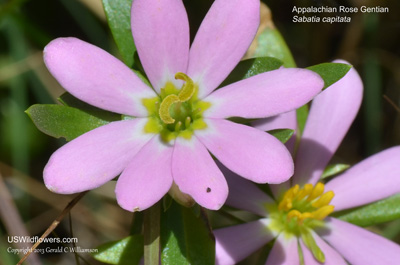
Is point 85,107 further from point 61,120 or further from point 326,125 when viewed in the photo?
point 326,125

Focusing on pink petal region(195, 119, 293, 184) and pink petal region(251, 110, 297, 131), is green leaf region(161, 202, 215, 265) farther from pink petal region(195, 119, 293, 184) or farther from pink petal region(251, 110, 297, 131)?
pink petal region(251, 110, 297, 131)

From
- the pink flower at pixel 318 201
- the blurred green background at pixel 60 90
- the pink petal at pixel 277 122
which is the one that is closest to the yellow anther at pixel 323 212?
the pink flower at pixel 318 201

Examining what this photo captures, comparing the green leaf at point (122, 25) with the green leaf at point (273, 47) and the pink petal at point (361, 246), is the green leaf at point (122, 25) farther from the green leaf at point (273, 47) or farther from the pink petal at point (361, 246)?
the pink petal at point (361, 246)

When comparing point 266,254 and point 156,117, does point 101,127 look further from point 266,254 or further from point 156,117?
point 266,254

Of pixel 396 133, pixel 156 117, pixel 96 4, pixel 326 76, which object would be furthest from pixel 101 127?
pixel 396 133

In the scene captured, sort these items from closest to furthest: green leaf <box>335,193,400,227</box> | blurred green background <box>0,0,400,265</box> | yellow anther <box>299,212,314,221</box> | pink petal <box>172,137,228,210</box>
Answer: pink petal <box>172,137,228,210</box>, yellow anther <box>299,212,314,221</box>, green leaf <box>335,193,400,227</box>, blurred green background <box>0,0,400,265</box>

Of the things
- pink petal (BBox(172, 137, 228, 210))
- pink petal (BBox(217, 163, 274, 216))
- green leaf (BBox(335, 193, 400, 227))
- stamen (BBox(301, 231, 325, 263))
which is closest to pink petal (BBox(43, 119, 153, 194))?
pink petal (BBox(172, 137, 228, 210))

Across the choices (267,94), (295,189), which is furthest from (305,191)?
(267,94)
